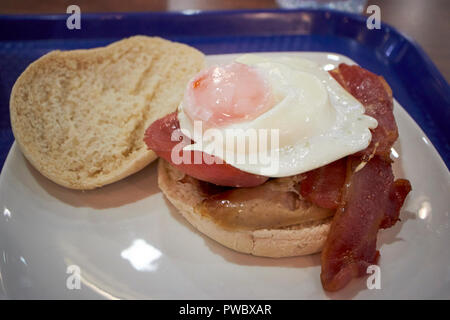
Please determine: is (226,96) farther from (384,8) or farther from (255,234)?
(384,8)

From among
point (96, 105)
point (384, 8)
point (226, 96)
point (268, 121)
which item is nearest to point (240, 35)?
point (96, 105)

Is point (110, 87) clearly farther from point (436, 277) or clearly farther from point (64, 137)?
point (436, 277)

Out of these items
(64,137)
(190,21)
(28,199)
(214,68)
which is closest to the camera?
(214,68)

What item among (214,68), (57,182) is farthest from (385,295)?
(57,182)

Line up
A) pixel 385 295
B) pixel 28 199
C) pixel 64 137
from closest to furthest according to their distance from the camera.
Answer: pixel 385 295 < pixel 28 199 < pixel 64 137

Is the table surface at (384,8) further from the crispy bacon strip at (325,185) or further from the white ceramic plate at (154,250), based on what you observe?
the crispy bacon strip at (325,185)

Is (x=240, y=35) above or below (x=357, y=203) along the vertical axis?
above
